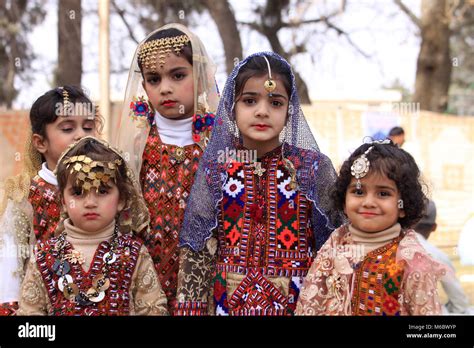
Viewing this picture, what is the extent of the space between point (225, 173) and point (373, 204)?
0.72 meters

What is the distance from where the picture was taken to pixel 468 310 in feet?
20.6

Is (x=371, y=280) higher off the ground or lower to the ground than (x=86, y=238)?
lower

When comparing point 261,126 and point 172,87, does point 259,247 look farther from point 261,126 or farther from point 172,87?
point 172,87

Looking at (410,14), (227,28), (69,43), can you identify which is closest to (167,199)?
(69,43)

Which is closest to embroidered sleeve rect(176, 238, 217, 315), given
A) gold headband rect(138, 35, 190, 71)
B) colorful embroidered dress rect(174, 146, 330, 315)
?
colorful embroidered dress rect(174, 146, 330, 315)

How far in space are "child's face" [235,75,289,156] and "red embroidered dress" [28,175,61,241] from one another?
104 centimetres

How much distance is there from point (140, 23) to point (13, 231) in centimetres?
979

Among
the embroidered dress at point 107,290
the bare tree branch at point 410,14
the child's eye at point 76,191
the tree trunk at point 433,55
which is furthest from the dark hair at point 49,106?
the bare tree branch at point 410,14

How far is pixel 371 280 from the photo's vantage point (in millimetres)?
2926

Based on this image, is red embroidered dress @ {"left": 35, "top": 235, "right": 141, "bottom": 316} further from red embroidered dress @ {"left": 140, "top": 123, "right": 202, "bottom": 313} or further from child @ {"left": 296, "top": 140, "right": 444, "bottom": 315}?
child @ {"left": 296, "top": 140, "right": 444, "bottom": 315}

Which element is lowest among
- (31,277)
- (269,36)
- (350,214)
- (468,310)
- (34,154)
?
(468,310)

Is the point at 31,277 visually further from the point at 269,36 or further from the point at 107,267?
the point at 269,36

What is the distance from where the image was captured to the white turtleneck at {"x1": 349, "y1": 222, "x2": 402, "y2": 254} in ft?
9.71

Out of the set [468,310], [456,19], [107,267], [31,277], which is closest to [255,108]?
[107,267]
